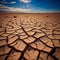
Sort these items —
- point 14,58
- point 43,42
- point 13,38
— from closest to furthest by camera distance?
point 14,58 → point 43,42 → point 13,38

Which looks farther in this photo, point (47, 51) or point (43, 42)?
point (43, 42)

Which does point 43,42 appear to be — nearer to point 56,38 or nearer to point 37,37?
point 37,37

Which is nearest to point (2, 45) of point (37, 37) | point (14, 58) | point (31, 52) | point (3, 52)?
point (3, 52)

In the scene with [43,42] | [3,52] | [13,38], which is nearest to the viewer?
[3,52]

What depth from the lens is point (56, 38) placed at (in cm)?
176

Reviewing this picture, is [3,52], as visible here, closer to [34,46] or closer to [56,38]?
[34,46]

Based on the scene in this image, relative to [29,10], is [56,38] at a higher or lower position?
lower

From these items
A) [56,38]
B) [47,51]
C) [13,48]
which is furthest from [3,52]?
[56,38]


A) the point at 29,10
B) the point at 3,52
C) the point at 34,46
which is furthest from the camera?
the point at 29,10

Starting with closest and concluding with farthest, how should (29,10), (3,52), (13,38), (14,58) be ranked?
1. (14,58)
2. (3,52)
3. (13,38)
4. (29,10)

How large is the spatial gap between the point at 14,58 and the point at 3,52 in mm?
203

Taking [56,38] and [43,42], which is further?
[56,38]

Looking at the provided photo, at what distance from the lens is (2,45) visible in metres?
1.54

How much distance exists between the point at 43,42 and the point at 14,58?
0.56 m
